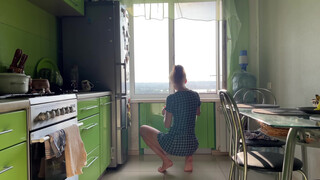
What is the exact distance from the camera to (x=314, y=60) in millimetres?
2082

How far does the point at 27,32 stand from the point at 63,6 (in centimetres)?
43

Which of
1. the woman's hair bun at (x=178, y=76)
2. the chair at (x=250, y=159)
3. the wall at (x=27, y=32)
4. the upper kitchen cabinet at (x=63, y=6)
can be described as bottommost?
the chair at (x=250, y=159)

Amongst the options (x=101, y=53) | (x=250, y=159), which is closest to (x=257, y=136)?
(x=250, y=159)

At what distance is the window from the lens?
359cm

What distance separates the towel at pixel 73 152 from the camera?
1.50 m

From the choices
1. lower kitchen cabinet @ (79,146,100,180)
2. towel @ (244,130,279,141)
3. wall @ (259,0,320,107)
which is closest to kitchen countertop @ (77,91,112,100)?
lower kitchen cabinet @ (79,146,100,180)

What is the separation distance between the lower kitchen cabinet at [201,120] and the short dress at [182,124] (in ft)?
2.62

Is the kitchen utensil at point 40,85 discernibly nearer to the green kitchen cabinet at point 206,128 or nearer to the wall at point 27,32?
the wall at point 27,32

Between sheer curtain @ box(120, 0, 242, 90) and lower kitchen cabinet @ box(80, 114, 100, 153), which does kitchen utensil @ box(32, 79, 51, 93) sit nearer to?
lower kitchen cabinet @ box(80, 114, 100, 153)

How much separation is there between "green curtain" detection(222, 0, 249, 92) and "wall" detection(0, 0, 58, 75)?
2.05 m

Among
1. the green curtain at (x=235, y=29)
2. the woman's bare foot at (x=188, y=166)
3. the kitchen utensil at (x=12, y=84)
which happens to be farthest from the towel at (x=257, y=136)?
the kitchen utensil at (x=12, y=84)

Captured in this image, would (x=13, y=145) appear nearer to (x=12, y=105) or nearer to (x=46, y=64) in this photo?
(x=12, y=105)

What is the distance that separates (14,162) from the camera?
109cm

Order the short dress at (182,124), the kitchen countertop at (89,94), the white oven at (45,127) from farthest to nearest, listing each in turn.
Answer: the short dress at (182,124) < the kitchen countertop at (89,94) < the white oven at (45,127)
